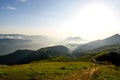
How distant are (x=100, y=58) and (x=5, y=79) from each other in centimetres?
11341

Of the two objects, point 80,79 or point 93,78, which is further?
point 93,78

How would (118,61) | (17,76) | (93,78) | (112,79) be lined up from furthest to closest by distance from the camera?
(118,61), (112,79), (93,78), (17,76)

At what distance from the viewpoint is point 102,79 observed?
42781 mm

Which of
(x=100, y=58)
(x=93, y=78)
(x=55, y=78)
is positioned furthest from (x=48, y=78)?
(x=100, y=58)

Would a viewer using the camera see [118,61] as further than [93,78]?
Yes

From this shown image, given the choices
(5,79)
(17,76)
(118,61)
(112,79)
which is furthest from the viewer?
(118,61)

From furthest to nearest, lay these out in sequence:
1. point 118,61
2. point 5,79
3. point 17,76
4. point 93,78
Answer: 1. point 118,61
2. point 93,78
3. point 17,76
4. point 5,79

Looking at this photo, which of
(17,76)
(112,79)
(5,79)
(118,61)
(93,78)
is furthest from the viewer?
(118,61)

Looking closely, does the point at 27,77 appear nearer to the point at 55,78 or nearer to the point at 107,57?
the point at 55,78

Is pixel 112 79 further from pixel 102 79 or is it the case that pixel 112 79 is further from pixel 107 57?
pixel 107 57

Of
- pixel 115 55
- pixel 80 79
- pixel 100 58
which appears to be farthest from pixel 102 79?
pixel 115 55

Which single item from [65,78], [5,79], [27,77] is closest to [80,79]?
[65,78]

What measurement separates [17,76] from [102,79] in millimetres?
18959

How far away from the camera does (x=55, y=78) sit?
36.7 m
